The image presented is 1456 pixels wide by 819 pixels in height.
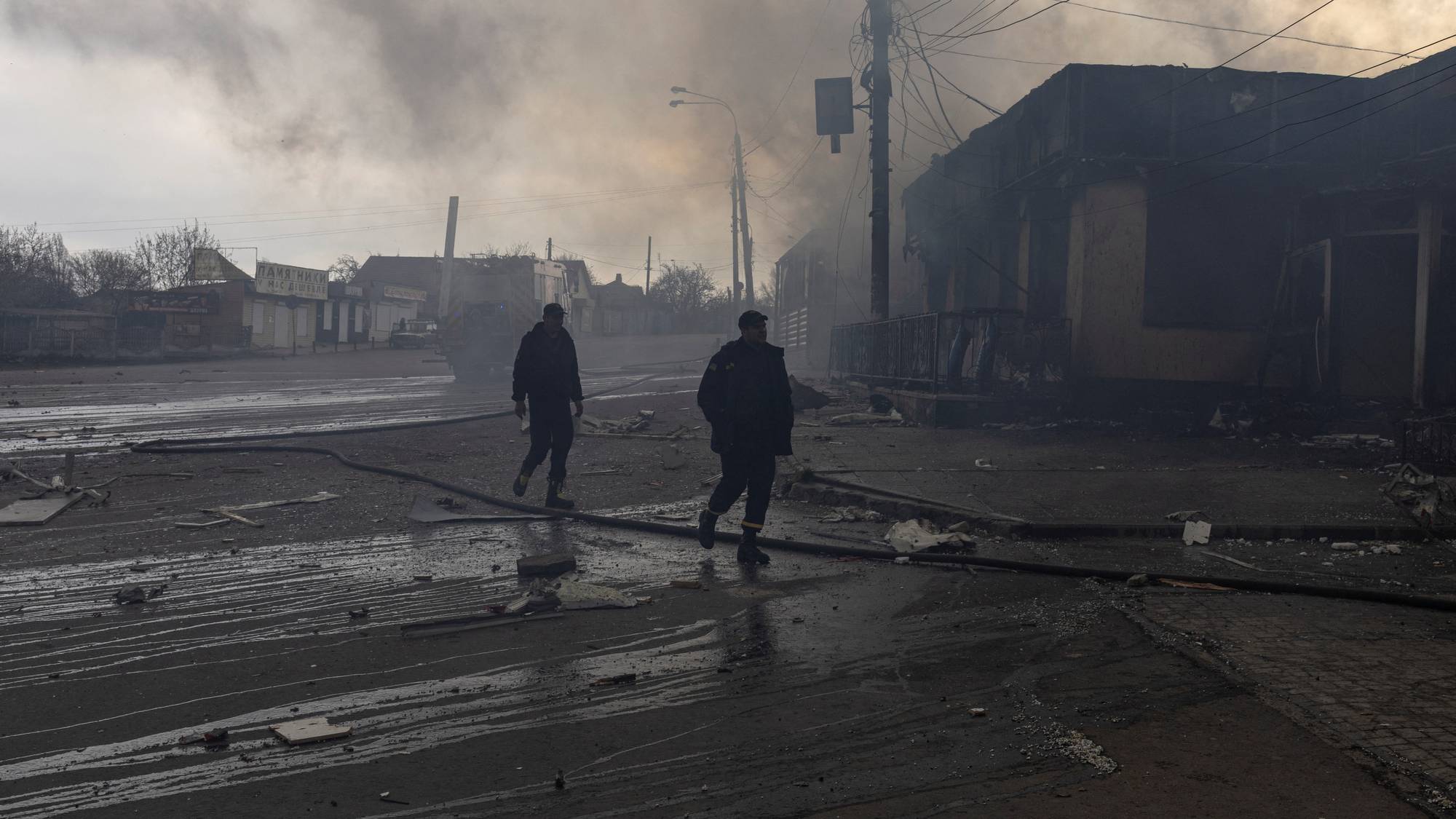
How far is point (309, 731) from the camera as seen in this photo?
366 centimetres

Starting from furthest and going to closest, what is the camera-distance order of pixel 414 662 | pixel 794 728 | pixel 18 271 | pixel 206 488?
pixel 18 271 < pixel 206 488 < pixel 414 662 < pixel 794 728

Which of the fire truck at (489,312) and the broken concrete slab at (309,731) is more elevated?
the fire truck at (489,312)

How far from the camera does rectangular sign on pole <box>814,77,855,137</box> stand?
20906 millimetres

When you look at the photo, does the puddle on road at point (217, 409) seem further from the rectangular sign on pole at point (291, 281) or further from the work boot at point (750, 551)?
the rectangular sign on pole at point (291, 281)

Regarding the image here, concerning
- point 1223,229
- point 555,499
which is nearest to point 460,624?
point 555,499

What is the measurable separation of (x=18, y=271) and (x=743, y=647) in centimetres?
6840

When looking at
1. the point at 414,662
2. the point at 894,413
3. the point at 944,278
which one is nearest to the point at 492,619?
the point at 414,662

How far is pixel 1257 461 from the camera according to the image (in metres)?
11.3

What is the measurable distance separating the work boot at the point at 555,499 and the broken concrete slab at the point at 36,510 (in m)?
3.78

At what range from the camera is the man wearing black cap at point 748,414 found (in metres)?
6.93

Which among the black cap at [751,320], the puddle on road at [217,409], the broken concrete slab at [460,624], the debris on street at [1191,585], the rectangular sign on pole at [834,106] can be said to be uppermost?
the rectangular sign on pole at [834,106]

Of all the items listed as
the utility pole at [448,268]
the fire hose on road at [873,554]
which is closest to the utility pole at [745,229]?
the utility pole at [448,268]

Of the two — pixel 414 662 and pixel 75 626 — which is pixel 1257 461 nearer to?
pixel 414 662

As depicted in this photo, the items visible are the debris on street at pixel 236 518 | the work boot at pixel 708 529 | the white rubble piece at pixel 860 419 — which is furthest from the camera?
the white rubble piece at pixel 860 419
